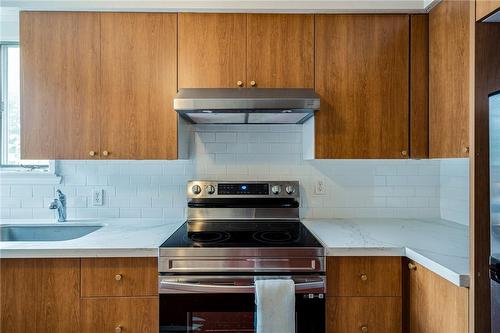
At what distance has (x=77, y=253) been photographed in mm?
1656

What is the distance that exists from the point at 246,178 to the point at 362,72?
0.98 meters

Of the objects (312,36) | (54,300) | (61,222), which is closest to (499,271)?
(312,36)

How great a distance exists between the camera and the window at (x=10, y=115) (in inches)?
94.3

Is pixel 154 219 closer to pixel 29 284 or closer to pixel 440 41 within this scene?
pixel 29 284

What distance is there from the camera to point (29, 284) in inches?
65.8

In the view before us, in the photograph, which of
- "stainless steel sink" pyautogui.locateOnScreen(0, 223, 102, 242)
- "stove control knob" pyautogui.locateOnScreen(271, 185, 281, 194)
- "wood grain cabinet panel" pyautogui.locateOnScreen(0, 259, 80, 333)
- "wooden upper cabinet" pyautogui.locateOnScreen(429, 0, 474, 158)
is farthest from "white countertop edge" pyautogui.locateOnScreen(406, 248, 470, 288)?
"stainless steel sink" pyautogui.locateOnScreen(0, 223, 102, 242)

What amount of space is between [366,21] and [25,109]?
6.59ft

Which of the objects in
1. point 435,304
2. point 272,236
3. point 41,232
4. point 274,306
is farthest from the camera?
point 41,232

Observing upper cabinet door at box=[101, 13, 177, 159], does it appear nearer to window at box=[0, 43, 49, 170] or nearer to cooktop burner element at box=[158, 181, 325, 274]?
cooktop burner element at box=[158, 181, 325, 274]

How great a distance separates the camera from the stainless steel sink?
86.7 inches

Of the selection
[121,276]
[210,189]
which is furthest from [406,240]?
[121,276]

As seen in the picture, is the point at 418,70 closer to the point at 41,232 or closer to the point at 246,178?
the point at 246,178

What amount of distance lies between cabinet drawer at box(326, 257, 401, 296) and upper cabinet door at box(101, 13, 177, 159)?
45.3 inches

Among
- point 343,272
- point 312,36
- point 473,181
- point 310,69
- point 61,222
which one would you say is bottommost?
point 343,272
